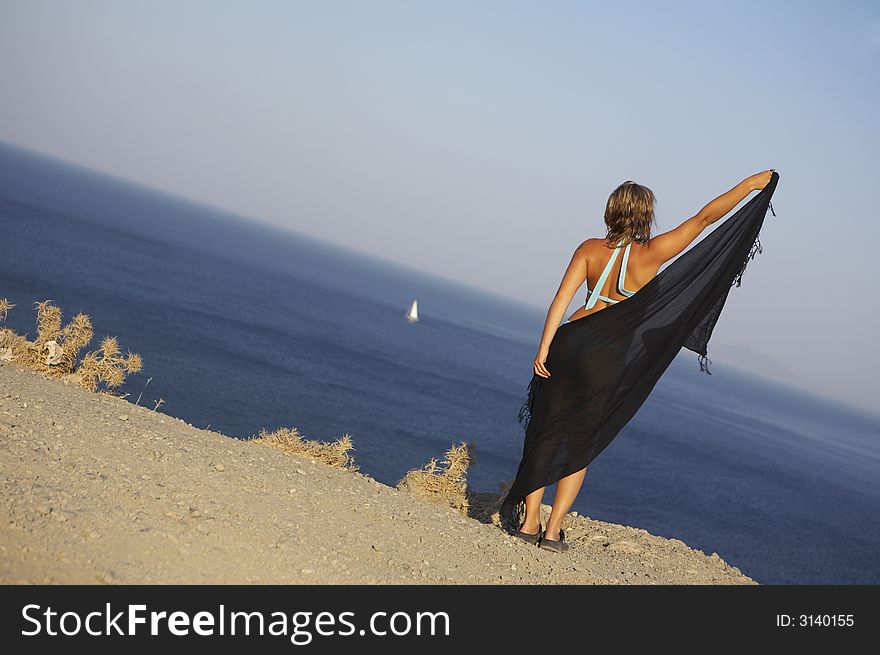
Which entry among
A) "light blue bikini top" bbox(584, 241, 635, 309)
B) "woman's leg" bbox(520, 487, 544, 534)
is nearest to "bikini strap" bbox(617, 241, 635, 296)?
"light blue bikini top" bbox(584, 241, 635, 309)

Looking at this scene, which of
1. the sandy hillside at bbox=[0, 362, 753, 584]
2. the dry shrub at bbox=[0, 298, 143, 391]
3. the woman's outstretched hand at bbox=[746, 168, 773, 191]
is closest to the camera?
the sandy hillside at bbox=[0, 362, 753, 584]

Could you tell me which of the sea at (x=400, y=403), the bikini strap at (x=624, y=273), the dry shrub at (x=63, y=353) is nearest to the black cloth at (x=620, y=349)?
the bikini strap at (x=624, y=273)

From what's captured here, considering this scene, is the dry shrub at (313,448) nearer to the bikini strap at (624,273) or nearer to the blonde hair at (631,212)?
the bikini strap at (624,273)

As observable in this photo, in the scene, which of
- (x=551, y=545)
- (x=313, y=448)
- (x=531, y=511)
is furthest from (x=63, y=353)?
(x=551, y=545)

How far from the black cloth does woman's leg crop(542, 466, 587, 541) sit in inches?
2.7

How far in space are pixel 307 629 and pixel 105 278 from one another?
5816cm

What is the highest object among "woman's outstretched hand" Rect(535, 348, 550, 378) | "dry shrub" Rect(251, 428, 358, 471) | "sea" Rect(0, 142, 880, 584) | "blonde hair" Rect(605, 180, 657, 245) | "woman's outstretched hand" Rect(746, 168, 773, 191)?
"woman's outstretched hand" Rect(746, 168, 773, 191)

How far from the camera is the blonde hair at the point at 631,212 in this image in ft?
17.0

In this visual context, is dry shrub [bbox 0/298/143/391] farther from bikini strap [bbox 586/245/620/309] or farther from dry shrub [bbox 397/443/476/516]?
bikini strap [bbox 586/245/620/309]

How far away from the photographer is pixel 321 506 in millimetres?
5449

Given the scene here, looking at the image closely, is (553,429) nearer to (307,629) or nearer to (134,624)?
(307,629)

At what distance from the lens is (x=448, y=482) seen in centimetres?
735

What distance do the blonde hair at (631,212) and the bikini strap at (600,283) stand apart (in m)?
0.09

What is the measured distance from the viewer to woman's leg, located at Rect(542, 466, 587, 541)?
563 centimetres
